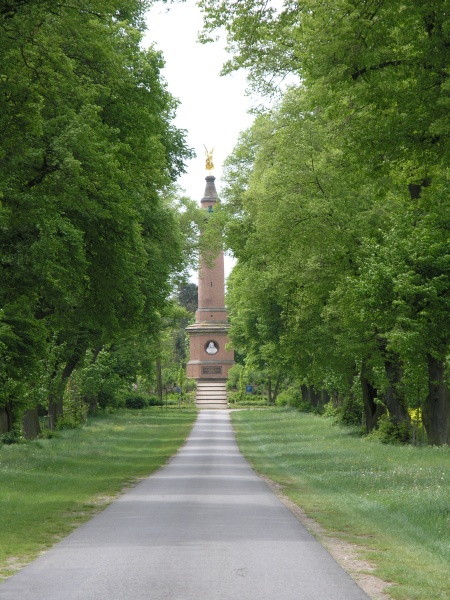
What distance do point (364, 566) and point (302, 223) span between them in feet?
71.0

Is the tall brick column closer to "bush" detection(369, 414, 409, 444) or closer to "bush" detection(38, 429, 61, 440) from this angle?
"bush" detection(38, 429, 61, 440)

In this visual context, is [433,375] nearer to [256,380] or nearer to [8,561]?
[8,561]

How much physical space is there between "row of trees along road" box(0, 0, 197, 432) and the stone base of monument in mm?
58504

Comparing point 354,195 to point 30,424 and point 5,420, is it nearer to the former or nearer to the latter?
point 5,420

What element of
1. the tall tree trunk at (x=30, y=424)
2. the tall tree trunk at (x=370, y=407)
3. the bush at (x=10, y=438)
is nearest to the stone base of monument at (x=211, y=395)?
the tall tree trunk at (x=370, y=407)

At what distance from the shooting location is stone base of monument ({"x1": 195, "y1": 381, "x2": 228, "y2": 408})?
86.2 meters

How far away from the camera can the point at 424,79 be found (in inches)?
607

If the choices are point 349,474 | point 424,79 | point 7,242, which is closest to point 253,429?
point 349,474

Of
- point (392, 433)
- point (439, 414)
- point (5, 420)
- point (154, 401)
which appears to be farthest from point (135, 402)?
point (439, 414)

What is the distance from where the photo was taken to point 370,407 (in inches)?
1487

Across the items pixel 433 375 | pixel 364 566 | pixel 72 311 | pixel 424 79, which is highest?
pixel 424 79

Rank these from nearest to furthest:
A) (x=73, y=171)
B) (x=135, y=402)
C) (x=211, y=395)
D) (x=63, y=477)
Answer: (x=73, y=171)
(x=63, y=477)
(x=135, y=402)
(x=211, y=395)

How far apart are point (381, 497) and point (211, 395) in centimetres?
7399

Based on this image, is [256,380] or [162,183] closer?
[162,183]
